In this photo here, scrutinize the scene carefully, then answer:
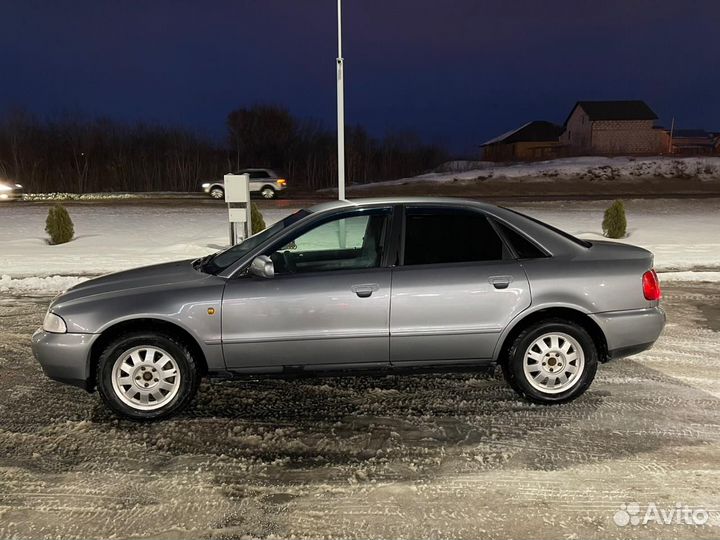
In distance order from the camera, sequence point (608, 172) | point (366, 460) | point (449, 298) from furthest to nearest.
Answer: point (608, 172) < point (449, 298) < point (366, 460)

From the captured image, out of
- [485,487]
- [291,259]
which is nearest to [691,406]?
[485,487]

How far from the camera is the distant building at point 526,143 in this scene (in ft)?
259

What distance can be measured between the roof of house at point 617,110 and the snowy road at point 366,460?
74793 mm

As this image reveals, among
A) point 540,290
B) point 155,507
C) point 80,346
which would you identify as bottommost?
point 155,507

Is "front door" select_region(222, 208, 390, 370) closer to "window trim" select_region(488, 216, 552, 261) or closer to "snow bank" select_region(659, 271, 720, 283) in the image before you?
"window trim" select_region(488, 216, 552, 261)

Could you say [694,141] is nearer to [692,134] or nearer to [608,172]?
[692,134]

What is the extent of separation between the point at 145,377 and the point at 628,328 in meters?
3.76

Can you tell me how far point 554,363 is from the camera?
4539 millimetres

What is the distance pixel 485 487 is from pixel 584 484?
1.93 ft

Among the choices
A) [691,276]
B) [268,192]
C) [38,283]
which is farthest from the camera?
[268,192]

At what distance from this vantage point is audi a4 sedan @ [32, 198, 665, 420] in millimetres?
4266

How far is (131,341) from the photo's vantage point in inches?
167

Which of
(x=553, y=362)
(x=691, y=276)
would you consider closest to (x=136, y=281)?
(x=553, y=362)

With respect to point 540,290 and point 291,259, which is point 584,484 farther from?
point 291,259
